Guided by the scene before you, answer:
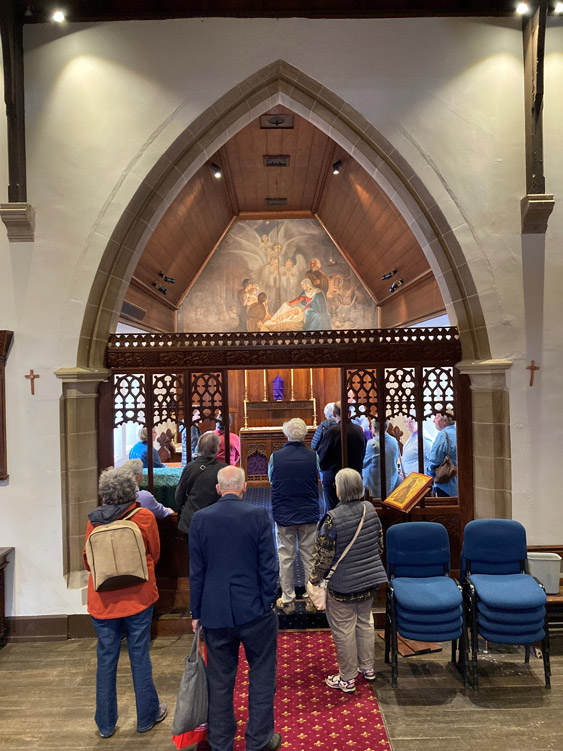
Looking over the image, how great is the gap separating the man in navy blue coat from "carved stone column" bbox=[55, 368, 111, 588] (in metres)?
2.06

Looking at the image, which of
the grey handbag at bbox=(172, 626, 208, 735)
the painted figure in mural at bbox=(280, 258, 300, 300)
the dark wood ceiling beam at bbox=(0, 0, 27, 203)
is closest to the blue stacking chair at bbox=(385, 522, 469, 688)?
the grey handbag at bbox=(172, 626, 208, 735)

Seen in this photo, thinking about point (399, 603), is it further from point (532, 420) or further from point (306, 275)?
point (306, 275)

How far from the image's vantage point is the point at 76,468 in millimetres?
4438

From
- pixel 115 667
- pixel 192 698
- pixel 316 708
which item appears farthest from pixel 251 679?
pixel 115 667

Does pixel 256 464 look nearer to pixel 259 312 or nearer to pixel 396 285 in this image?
pixel 259 312

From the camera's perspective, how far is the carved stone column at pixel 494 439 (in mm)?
4457

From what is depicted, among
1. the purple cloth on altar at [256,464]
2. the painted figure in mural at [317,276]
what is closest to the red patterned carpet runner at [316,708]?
the purple cloth on altar at [256,464]

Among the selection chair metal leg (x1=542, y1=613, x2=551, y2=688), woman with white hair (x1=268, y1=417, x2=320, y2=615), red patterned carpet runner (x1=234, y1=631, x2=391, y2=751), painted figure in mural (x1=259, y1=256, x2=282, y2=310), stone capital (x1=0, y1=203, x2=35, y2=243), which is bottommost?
red patterned carpet runner (x1=234, y1=631, x2=391, y2=751)

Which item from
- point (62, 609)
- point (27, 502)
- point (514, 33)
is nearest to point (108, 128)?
point (27, 502)

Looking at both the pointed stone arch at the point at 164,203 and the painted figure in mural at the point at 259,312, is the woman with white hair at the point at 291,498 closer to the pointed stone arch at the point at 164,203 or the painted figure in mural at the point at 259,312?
the pointed stone arch at the point at 164,203

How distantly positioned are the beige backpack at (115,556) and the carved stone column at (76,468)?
1638 mm

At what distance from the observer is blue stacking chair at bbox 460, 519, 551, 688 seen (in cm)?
340

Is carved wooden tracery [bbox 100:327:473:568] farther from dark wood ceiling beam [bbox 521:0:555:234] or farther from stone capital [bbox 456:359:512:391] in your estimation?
dark wood ceiling beam [bbox 521:0:555:234]

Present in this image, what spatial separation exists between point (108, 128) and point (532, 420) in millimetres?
4306
